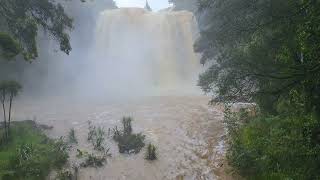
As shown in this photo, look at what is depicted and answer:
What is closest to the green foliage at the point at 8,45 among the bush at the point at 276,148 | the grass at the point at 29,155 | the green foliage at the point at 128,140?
the grass at the point at 29,155

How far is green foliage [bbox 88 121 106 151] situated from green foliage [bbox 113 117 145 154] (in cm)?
61

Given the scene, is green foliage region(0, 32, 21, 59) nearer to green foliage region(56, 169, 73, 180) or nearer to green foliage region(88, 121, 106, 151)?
green foliage region(56, 169, 73, 180)

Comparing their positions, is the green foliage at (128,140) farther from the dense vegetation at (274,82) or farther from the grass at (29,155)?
the dense vegetation at (274,82)

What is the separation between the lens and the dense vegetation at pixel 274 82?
8.46 meters

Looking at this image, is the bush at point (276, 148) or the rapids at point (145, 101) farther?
the rapids at point (145, 101)

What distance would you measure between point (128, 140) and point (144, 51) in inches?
1118

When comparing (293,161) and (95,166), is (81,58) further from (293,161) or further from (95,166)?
(293,161)

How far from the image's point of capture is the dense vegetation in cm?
846

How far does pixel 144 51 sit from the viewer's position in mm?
45750

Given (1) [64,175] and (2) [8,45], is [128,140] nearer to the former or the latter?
(1) [64,175]

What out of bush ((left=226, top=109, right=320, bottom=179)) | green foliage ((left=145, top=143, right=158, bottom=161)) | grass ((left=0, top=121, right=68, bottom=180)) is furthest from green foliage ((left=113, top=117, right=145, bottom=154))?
bush ((left=226, top=109, right=320, bottom=179))

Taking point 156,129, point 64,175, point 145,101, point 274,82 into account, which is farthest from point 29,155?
point 145,101

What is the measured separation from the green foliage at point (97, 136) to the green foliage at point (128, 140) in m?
0.61

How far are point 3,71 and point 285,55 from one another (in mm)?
25208
